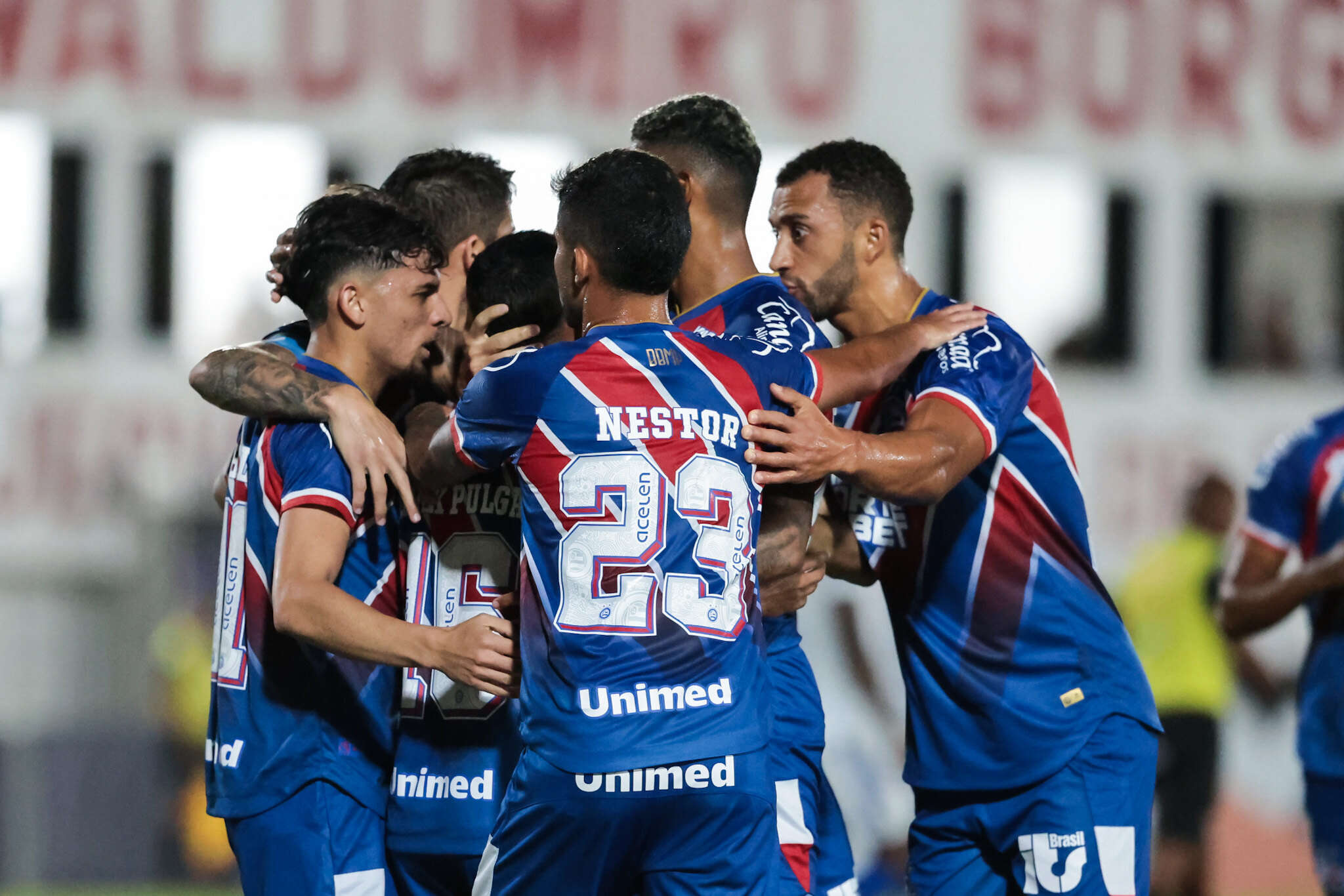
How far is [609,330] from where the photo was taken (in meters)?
3.21

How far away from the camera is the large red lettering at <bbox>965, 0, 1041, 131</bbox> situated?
14.7 m

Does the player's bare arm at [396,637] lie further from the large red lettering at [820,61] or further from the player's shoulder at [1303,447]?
the large red lettering at [820,61]

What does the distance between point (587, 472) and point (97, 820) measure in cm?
965

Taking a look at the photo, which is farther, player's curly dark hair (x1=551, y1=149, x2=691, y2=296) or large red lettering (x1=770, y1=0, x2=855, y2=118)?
large red lettering (x1=770, y1=0, x2=855, y2=118)

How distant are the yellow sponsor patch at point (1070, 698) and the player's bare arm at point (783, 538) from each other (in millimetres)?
759

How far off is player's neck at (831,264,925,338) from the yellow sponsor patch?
1127mm

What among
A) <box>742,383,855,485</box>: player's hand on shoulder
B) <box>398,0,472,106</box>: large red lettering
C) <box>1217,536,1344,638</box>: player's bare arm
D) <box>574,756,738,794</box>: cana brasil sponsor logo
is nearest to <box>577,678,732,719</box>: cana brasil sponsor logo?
<box>574,756,738,794</box>: cana brasil sponsor logo

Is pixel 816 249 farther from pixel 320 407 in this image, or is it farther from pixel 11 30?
pixel 11 30

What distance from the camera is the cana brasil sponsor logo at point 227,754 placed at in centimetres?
358

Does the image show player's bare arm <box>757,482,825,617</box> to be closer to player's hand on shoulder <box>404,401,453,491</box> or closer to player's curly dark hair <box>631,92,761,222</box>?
player's hand on shoulder <box>404,401,453,491</box>

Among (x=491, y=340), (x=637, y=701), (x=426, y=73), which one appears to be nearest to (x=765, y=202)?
(x=426, y=73)

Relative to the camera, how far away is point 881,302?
4.38m

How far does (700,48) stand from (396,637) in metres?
11.9

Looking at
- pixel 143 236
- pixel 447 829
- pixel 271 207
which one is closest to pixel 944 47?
pixel 271 207
